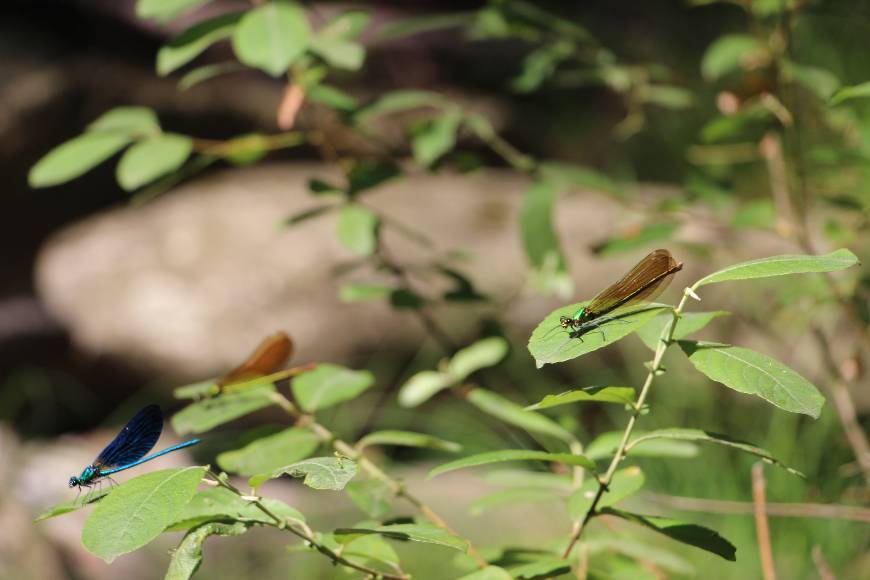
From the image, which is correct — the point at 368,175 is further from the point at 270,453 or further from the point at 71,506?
the point at 71,506

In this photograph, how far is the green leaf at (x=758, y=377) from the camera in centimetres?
62

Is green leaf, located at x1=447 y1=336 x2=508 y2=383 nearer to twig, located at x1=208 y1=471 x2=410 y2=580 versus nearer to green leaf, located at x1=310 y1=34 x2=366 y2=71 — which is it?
green leaf, located at x1=310 y1=34 x2=366 y2=71

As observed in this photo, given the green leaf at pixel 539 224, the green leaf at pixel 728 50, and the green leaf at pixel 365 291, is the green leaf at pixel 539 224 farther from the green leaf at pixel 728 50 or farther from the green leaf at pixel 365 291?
the green leaf at pixel 728 50

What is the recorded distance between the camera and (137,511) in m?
0.61

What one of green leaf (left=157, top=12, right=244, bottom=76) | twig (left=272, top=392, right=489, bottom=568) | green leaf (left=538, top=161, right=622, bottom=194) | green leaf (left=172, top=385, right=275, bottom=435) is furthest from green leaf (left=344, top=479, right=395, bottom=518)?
green leaf (left=538, top=161, right=622, bottom=194)

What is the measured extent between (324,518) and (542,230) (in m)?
1.62

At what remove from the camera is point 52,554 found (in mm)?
2564

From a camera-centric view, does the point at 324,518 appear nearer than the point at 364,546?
No

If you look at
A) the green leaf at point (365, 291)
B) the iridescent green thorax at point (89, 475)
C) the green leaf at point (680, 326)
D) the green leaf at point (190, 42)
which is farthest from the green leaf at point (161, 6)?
the green leaf at point (680, 326)

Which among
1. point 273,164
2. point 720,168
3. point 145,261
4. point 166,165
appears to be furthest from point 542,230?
point 273,164

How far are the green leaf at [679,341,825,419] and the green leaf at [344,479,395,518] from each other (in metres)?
0.36

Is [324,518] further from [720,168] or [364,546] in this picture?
[364,546]

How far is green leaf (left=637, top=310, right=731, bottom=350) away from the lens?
2.37 feet

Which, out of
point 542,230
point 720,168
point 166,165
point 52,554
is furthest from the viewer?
point 52,554
